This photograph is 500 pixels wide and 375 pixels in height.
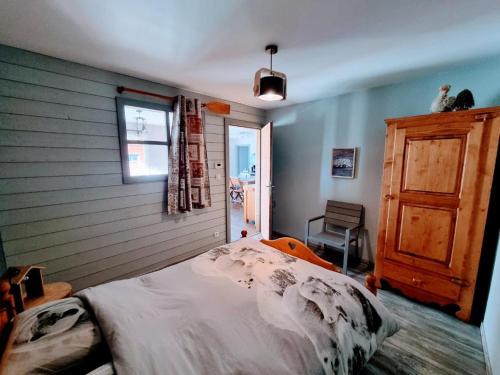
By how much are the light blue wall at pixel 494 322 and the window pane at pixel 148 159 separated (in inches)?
125

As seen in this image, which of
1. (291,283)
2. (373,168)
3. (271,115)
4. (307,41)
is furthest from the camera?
(271,115)

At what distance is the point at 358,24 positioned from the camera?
1.43m

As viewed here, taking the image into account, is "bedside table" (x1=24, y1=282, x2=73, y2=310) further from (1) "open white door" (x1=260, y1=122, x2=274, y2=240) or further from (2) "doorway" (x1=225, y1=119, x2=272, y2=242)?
(1) "open white door" (x1=260, y1=122, x2=274, y2=240)

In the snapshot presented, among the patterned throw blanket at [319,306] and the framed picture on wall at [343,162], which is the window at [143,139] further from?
the framed picture on wall at [343,162]

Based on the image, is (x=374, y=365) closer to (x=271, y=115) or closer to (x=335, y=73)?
(x=335, y=73)

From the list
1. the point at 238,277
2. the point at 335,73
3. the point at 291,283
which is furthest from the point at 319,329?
the point at 335,73

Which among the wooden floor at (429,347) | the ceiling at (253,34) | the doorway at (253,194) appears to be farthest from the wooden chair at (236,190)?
the wooden floor at (429,347)

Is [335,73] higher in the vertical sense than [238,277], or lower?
higher

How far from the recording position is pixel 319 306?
1.10 meters

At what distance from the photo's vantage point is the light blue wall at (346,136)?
6.87ft

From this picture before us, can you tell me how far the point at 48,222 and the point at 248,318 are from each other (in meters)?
2.05

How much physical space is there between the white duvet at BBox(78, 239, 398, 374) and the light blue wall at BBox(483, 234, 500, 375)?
709 millimetres

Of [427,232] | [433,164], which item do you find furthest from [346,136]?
[427,232]

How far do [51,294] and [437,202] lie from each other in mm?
3293
